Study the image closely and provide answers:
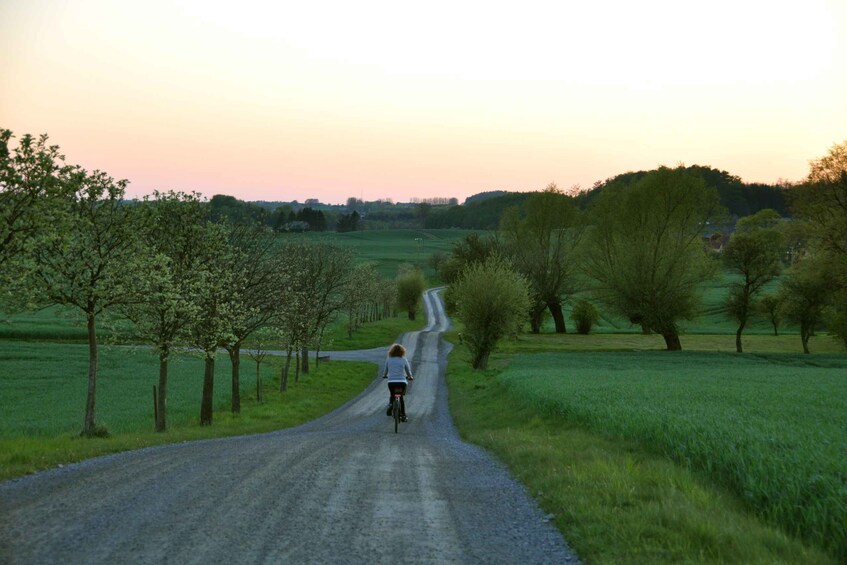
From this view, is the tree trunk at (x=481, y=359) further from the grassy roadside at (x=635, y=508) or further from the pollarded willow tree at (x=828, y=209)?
the grassy roadside at (x=635, y=508)

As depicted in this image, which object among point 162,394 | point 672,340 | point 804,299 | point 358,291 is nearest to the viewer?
point 162,394

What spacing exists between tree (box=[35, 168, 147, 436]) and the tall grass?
14.3m

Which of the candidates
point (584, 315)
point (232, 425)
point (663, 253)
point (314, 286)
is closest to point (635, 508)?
point (232, 425)

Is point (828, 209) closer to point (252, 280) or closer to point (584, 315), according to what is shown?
point (584, 315)

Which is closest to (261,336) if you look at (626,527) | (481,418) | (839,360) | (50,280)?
(481,418)

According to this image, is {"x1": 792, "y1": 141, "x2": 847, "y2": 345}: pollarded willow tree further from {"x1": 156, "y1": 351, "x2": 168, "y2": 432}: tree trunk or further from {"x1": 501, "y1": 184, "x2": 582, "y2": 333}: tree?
{"x1": 156, "y1": 351, "x2": 168, "y2": 432}: tree trunk

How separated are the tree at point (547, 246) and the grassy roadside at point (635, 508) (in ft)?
211

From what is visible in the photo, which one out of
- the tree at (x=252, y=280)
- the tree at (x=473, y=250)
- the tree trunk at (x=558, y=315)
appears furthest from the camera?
the tree trunk at (x=558, y=315)

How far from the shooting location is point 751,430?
42.4 feet

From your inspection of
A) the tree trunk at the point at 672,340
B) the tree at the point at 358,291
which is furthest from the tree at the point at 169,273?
the tree trunk at the point at 672,340

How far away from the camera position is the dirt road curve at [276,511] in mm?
6797

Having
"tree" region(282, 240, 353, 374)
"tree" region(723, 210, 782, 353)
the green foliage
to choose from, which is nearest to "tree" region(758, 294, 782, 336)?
"tree" region(723, 210, 782, 353)

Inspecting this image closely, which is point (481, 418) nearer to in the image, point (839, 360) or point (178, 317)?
point (178, 317)

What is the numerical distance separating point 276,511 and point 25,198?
406 inches
